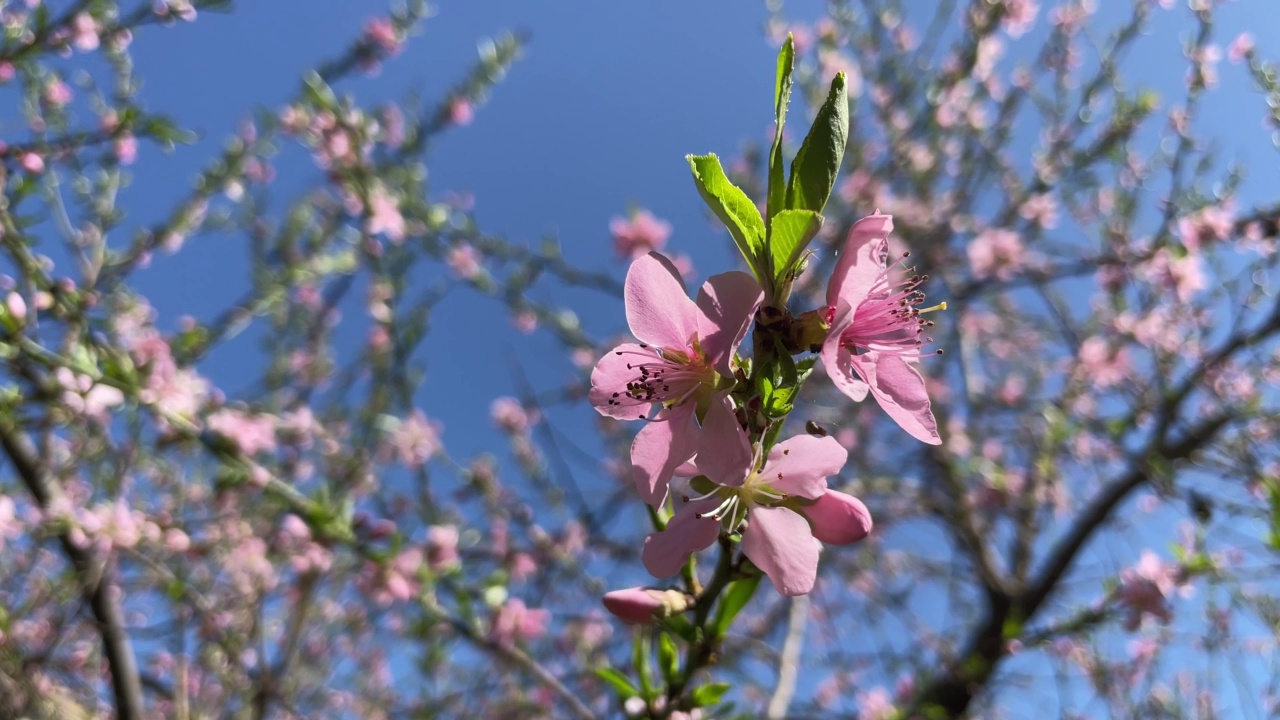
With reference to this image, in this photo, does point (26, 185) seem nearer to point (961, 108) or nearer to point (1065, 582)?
point (1065, 582)

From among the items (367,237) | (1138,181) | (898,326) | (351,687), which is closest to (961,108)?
(1138,181)

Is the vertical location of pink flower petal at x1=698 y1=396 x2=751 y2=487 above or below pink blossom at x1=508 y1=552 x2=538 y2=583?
below

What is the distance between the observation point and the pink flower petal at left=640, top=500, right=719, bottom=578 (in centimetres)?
82

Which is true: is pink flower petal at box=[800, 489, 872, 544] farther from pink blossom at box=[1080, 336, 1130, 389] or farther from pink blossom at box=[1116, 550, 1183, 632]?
pink blossom at box=[1080, 336, 1130, 389]

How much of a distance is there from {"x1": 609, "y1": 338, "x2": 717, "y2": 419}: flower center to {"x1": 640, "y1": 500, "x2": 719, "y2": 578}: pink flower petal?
16 cm

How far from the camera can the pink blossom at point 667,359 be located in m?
0.82

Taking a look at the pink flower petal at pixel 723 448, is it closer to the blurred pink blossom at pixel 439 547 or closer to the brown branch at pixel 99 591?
the blurred pink blossom at pixel 439 547

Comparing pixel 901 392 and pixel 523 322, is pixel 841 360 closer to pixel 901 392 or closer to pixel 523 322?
pixel 901 392

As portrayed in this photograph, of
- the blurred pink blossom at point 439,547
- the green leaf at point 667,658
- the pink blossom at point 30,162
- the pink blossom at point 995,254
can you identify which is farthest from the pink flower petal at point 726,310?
the pink blossom at point 995,254

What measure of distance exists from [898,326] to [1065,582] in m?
4.30

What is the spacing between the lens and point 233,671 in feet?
13.5

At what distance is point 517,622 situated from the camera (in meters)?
3.19

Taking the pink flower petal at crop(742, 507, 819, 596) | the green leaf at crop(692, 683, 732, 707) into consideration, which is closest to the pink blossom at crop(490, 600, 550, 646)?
the green leaf at crop(692, 683, 732, 707)

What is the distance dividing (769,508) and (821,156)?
422 millimetres
